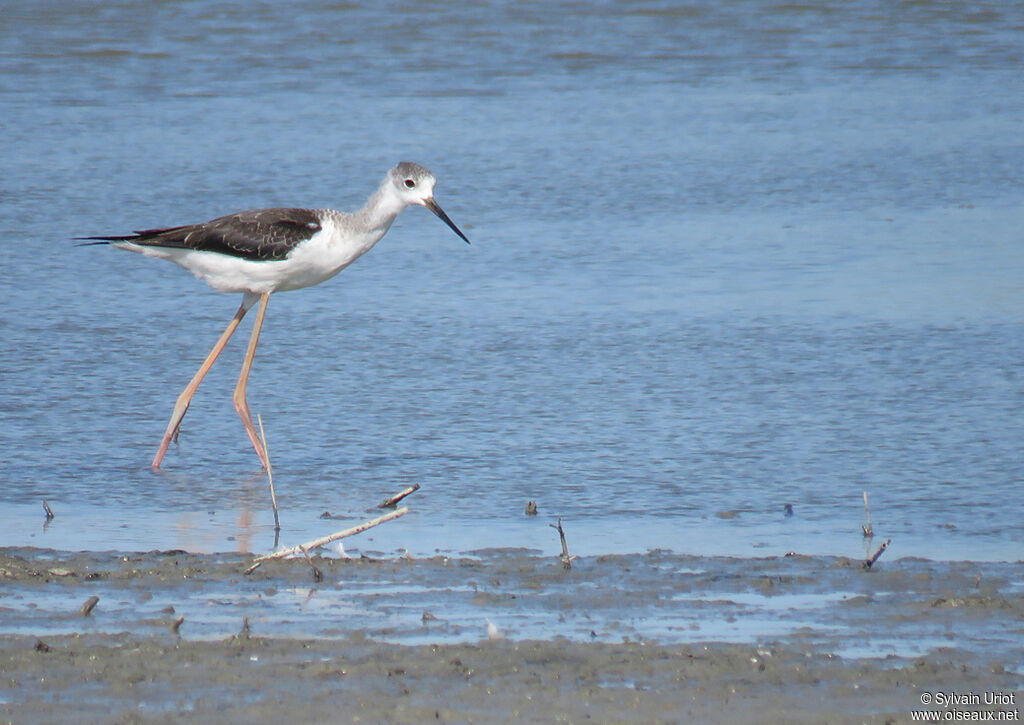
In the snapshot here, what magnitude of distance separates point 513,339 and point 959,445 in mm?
2586

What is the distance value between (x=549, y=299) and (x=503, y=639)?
485 cm

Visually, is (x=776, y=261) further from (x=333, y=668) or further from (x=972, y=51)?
(x=972, y=51)

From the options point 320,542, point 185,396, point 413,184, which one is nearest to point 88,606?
point 320,542

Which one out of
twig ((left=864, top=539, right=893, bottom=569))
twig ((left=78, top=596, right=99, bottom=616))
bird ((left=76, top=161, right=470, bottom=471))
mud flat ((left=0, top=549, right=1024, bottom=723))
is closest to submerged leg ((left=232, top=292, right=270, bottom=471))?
bird ((left=76, top=161, right=470, bottom=471))

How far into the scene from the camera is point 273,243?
24.9ft

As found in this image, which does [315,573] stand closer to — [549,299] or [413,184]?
[413,184]

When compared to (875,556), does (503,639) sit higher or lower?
higher

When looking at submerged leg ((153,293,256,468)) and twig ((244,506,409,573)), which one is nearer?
twig ((244,506,409,573))

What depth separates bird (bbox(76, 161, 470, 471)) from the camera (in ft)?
25.0

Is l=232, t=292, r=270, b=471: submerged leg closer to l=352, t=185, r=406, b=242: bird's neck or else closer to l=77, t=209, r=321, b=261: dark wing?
l=77, t=209, r=321, b=261: dark wing

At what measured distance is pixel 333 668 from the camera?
430cm

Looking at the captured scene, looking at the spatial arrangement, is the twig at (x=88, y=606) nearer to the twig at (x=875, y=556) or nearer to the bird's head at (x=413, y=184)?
the twig at (x=875, y=556)

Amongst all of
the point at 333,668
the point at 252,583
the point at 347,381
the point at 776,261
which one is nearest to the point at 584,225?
the point at 776,261

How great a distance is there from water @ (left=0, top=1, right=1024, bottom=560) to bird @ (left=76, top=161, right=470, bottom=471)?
1.79 ft
